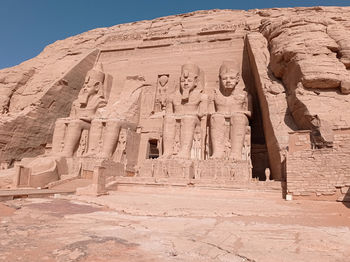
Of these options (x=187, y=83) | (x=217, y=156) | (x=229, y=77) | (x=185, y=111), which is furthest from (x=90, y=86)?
(x=217, y=156)

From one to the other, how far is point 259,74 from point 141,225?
818 centimetres

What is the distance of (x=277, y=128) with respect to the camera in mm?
9305

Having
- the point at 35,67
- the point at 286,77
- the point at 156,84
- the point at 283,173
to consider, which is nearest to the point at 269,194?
the point at 283,173

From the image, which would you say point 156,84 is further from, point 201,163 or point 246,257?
point 246,257

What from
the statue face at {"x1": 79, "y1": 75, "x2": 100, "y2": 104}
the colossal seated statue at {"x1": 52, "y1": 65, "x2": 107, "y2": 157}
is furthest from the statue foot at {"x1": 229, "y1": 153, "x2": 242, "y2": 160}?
the statue face at {"x1": 79, "y1": 75, "x2": 100, "y2": 104}

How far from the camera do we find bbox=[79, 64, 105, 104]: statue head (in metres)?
13.3

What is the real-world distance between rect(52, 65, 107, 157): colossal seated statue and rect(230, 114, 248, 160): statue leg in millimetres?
5837

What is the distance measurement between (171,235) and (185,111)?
8880 mm

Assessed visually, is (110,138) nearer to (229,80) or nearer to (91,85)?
(91,85)

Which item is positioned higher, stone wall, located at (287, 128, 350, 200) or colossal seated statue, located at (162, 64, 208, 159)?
colossal seated statue, located at (162, 64, 208, 159)

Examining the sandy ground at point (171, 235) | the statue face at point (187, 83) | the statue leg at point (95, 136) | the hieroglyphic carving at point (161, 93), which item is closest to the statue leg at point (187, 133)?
the statue face at point (187, 83)

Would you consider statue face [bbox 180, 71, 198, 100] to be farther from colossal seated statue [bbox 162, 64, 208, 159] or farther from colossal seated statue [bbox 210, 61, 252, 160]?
colossal seated statue [bbox 210, 61, 252, 160]

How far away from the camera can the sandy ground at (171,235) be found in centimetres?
263

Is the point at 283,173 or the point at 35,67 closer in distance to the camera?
the point at 283,173
